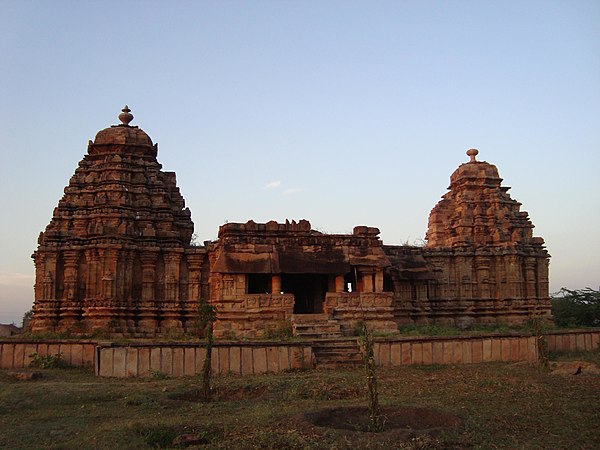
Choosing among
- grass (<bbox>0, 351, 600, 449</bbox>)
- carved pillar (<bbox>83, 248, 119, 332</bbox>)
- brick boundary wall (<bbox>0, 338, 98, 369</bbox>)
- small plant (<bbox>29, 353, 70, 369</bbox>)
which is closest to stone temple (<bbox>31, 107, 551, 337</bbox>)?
carved pillar (<bbox>83, 248, 119, 332</bbox>)

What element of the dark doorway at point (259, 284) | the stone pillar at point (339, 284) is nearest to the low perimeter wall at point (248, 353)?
the stone pillar at point (339, 284)

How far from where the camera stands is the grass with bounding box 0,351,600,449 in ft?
29.2

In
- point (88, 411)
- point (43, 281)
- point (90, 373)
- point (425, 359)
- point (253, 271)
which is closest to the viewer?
point (88, 411)

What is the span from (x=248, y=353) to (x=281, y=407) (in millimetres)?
5076

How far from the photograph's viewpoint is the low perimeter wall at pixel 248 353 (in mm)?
16016

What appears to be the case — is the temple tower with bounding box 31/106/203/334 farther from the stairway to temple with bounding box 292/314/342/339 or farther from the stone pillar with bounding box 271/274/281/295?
the stairway to temple with bounding box 292/314/342/339

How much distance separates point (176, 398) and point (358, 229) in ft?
40.1

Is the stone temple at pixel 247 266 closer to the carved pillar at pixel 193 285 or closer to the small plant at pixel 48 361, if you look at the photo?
the carved pillar at pixel 193 285

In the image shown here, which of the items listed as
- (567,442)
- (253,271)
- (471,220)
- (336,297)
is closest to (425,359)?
(336,297)

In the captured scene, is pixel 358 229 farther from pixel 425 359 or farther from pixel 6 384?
pixel 6 384

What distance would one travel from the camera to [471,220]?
27.8 metres

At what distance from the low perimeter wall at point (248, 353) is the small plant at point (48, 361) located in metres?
0.12

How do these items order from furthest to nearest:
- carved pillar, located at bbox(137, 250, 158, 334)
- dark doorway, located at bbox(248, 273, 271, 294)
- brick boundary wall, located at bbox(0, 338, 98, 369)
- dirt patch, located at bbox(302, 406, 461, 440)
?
dark doorway, located at bbox(248, 273, 271, 294) < carved pillar, located at bbox(137, 250, 158, 334) < brick boundary wall, located at bbox(0, 338, 98, 369) < dirt patch, located at bbox(302, 406, 461, 440)

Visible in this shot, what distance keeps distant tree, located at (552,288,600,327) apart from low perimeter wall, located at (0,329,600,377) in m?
9.42
